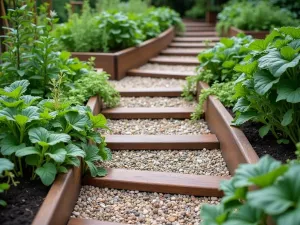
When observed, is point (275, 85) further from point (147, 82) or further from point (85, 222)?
point (147, 82)

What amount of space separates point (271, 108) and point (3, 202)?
1942 mm

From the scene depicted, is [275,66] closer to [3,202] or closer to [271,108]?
[271,108]

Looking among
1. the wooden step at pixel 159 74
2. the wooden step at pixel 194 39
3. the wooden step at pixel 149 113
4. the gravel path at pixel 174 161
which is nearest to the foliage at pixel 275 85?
the gravel path at pixel 174 161

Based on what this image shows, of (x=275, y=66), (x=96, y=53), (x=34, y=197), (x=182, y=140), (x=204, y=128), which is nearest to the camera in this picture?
(x=34, y=197)

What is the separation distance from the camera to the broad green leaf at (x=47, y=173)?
222cm

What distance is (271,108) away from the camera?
2666 mm

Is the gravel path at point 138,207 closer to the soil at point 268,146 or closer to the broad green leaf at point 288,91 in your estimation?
the soil at point 268,146

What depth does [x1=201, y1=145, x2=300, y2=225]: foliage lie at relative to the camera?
1431 millimetres

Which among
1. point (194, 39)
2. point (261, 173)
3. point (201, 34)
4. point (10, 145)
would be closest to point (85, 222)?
point (10, 145)

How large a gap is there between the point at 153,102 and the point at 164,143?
3.83 feet

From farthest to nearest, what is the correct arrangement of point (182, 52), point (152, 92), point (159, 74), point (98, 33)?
1. point (182, 52)
2. point (98, 33)
3. point (159, 74)
4. point (152, 92)

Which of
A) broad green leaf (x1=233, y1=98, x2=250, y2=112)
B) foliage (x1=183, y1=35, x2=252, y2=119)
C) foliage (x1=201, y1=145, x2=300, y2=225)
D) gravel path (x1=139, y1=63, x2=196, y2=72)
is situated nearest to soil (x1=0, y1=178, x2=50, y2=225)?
foliage (x1=201, y1=145, x2=300, y2=225)

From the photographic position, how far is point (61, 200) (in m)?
2.21

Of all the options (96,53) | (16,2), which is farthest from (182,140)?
(96,53)
